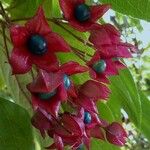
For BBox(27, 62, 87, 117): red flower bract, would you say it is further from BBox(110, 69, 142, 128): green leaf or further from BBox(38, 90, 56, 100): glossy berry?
BBox(110, 69, 142, 128): green leaf

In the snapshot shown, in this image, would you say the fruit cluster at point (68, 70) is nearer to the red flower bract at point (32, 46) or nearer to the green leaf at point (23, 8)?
the red flower bract at point (32, 46)

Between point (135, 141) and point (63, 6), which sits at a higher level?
point (63, 6)

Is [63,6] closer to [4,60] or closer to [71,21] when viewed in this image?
[71,21]

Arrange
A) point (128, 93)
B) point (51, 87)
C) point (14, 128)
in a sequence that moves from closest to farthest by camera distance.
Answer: point (51, 87) → point (14, 128) → point (128, 93)

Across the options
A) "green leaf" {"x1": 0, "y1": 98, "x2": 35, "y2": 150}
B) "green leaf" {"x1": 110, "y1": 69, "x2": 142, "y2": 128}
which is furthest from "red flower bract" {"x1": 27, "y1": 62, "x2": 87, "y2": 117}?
"green leaf" {"x1": 110, "y1": 69, "x2": 142, "y2": 128}

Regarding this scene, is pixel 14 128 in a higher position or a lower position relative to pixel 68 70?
lower

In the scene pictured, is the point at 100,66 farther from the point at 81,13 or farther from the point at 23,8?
the point at 23,8

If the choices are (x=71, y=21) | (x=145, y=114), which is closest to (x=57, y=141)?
(x=71, y=21)

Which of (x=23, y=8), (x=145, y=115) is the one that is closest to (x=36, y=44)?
(x=23, y=8)

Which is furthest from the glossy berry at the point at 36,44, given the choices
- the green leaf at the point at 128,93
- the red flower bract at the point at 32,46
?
A: the green leaf at the point at 128,93
